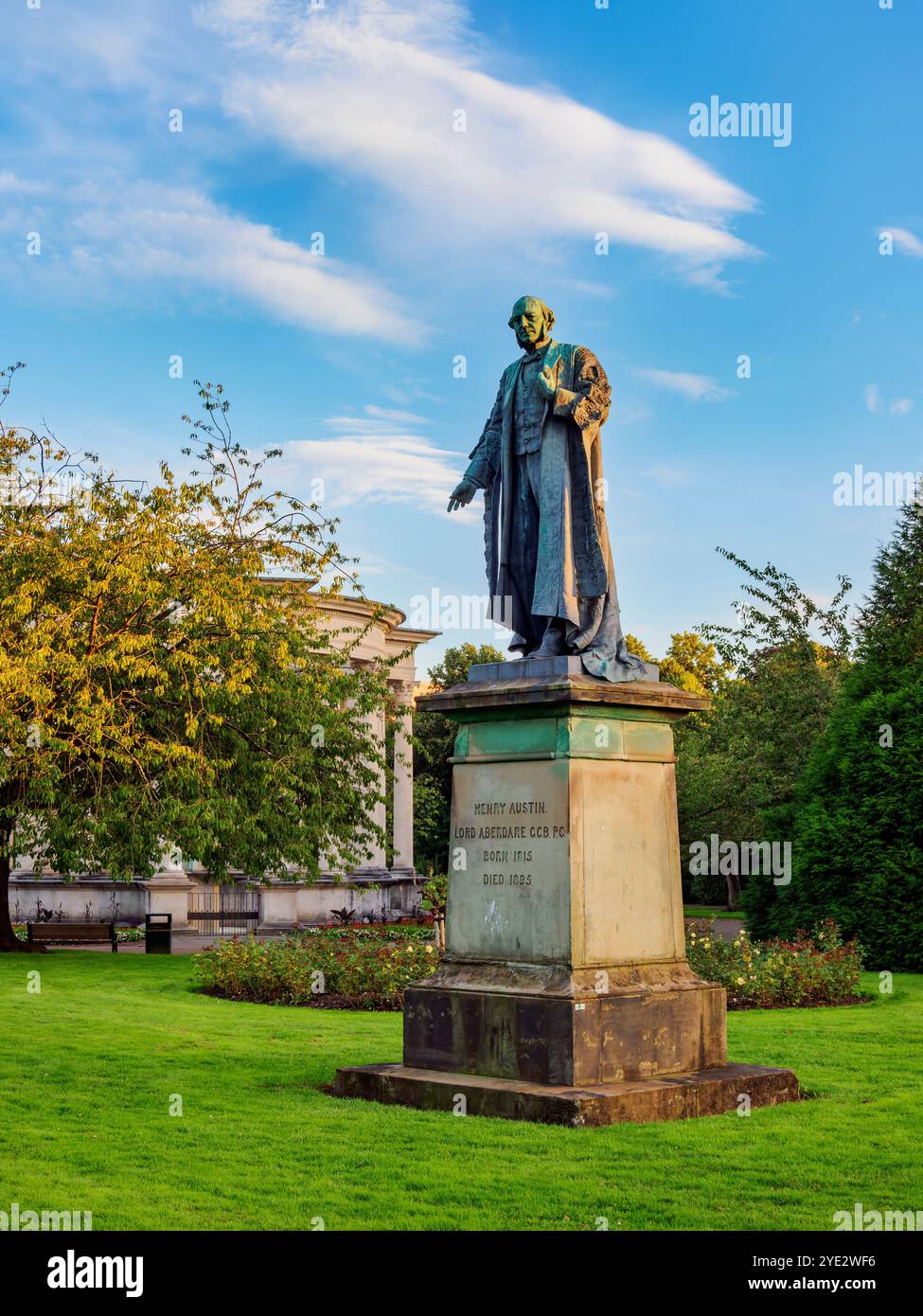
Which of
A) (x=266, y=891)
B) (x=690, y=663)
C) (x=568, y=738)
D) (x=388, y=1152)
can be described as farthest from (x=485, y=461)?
(x=690, y=663)

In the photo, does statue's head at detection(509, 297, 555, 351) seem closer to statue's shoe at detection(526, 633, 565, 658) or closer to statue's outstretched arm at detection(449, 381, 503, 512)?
statue's outstretched arm at detection(449, 381, 503, 512)

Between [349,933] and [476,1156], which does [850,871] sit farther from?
[476,1156]

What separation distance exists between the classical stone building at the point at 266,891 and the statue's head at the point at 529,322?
25.9 m

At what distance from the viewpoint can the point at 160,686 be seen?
22922mm

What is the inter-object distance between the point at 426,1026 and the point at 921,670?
18.1 meters

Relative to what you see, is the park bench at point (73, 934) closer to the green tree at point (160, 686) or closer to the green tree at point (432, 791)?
A: the green tree at point (160, 686)

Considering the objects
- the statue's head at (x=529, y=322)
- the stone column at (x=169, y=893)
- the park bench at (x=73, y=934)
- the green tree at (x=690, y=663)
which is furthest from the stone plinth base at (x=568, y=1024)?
the green tree at (x=690, y=663)

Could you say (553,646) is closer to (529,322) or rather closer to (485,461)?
(485,461)

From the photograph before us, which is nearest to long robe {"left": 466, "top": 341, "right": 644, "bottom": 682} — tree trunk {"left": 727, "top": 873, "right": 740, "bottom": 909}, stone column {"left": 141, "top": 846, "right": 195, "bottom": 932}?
stone column {"left": 141, "top": 846, "right": 195, "bottom": 932}

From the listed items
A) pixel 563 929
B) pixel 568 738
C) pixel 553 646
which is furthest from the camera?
pixel 553 646

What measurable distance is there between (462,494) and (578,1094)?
178 inches

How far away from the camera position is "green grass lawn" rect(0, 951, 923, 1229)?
6.91m

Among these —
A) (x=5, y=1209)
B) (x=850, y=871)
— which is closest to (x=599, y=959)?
(x=5, y=1209)

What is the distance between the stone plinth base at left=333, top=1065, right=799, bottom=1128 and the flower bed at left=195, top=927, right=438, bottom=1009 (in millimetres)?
8258
